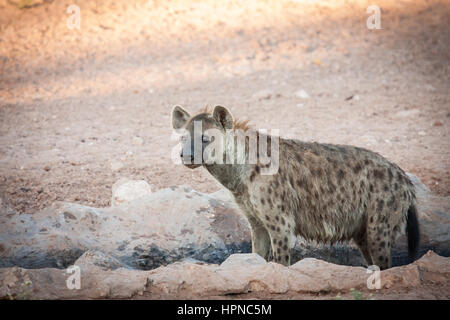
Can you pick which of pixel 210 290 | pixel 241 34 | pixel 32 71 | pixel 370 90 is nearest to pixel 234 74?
pixel 241 34

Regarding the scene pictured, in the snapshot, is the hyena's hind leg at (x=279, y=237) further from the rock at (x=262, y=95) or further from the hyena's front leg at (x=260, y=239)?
the rock at (x=262, y=95)

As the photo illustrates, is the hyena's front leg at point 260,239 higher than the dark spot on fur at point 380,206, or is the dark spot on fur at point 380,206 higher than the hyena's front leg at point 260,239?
the dark spot on fur at point 380,206

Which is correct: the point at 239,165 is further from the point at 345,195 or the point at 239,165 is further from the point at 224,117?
the point at 345,195

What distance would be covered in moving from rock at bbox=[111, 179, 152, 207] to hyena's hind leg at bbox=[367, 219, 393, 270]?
1636 mm

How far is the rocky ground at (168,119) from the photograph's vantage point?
277 cm

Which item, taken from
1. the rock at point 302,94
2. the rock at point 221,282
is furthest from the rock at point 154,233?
the rock at point 302,94

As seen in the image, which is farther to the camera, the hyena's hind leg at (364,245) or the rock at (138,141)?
the rock at (138,141)

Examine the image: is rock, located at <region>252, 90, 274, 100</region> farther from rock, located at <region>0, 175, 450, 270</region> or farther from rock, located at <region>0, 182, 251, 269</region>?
rock, located at <region>0, 182, 251, 269</region>

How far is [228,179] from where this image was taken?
3.34m

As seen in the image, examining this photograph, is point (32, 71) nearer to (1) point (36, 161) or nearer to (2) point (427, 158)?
(1) point (36, 161)

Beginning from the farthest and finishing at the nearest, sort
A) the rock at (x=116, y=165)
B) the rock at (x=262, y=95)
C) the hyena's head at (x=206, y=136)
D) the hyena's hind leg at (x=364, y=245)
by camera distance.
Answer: the rock at (x=262, y=95) → the rock at (x=116, y=165) → the hyena's hind leg at (x=364, y=245) → the hyena's head at (x=206, y=136)

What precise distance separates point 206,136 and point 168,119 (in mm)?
3537

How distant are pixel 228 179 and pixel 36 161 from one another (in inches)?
107

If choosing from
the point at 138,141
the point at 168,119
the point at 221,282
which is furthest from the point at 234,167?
the point at 168,119
